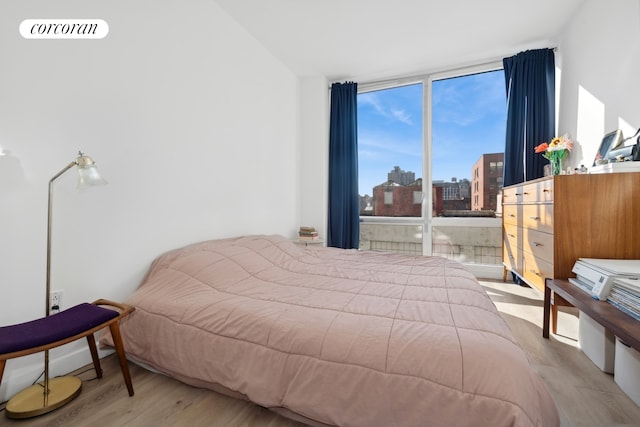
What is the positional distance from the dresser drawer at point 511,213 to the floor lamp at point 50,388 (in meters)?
3.21

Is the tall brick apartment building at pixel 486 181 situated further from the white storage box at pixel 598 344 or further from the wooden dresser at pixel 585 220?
the white storage box at pixel 598 344

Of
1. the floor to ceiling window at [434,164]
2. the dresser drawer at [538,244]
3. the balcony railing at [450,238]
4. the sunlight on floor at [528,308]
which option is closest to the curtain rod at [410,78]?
the floor to ceiling window at [434,164]

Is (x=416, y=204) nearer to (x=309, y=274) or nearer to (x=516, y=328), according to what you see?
(x=516, y=328)

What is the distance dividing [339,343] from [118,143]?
1744 millimetres

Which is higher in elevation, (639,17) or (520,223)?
(639,17)

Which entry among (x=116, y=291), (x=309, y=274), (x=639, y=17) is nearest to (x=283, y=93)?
(x=309, y=274)

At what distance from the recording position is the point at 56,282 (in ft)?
5.02

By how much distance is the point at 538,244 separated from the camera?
88.1 inches

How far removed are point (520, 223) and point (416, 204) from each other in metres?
1.41

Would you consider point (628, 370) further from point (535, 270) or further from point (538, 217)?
point (538, 217)

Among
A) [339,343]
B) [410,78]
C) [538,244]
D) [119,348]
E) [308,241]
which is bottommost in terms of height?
[119,348]

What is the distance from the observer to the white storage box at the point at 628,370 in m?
1.37

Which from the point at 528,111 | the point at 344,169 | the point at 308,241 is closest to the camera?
the point at 528,111

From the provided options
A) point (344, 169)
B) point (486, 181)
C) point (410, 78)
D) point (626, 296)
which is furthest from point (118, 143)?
point (486, 181)
